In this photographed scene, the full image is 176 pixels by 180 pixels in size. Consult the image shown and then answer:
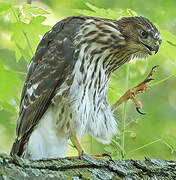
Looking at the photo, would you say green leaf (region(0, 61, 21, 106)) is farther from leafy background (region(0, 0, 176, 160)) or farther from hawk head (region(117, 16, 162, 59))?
hawk head (region(117, 16, 162, 59))

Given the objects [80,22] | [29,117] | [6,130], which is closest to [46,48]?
[80,22]

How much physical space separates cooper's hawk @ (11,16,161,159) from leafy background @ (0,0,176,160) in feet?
0.58

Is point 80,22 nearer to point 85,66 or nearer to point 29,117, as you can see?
point 85,66

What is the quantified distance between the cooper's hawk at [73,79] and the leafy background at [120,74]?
18cm

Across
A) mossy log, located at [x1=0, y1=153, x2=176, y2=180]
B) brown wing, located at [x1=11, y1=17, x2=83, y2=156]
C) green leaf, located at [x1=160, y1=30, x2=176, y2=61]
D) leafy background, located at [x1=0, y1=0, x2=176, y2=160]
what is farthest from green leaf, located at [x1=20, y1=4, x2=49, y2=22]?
mossy log, located at [x1=0, y1=153, x2=176, y2=180]

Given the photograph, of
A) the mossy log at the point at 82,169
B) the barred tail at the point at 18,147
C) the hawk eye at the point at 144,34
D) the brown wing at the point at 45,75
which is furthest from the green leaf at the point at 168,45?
the barred tail at the point at 18,147

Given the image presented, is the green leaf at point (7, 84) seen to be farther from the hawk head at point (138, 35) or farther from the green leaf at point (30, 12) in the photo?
the hawk head at point (138, 35)

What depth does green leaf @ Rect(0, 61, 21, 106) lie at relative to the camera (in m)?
3.73

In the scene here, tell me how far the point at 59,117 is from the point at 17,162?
177cm

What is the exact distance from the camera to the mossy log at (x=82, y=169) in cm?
254

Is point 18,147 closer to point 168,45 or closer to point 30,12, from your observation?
point 30,12

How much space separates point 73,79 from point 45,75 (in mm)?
327

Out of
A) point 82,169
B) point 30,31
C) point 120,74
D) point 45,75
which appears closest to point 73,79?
point 45,75

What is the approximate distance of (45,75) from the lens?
4.46 meters
